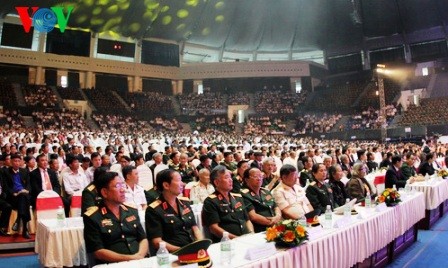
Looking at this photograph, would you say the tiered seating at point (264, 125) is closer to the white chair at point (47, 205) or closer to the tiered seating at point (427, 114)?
the tiered seating at point (427, 114)

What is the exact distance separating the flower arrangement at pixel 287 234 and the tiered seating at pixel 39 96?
2502cm

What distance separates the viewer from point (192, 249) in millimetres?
2818

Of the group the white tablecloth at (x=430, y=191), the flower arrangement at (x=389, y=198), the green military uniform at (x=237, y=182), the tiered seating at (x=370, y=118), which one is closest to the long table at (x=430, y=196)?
the white tablecloth at (x=430, y=191)

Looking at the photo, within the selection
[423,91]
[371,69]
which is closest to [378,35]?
[371,69]

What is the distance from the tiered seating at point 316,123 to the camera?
2969 centimetres

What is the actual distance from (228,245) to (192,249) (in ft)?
1.22

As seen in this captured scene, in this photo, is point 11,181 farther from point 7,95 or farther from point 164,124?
point 164,124

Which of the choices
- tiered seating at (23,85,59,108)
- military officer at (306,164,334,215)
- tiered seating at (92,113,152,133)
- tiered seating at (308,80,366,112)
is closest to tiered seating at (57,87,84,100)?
tiered seating at (23,85,59,108)

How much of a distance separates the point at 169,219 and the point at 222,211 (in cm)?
63

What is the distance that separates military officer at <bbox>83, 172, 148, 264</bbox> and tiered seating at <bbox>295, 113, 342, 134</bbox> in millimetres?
26592

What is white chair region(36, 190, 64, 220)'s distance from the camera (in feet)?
17.8

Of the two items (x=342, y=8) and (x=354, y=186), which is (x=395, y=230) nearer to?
(x=354, y=186)

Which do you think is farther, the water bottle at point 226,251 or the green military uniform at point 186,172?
the green military uniform at point 186,172

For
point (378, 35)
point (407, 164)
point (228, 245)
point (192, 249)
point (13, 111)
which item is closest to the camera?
point (192, 249)
